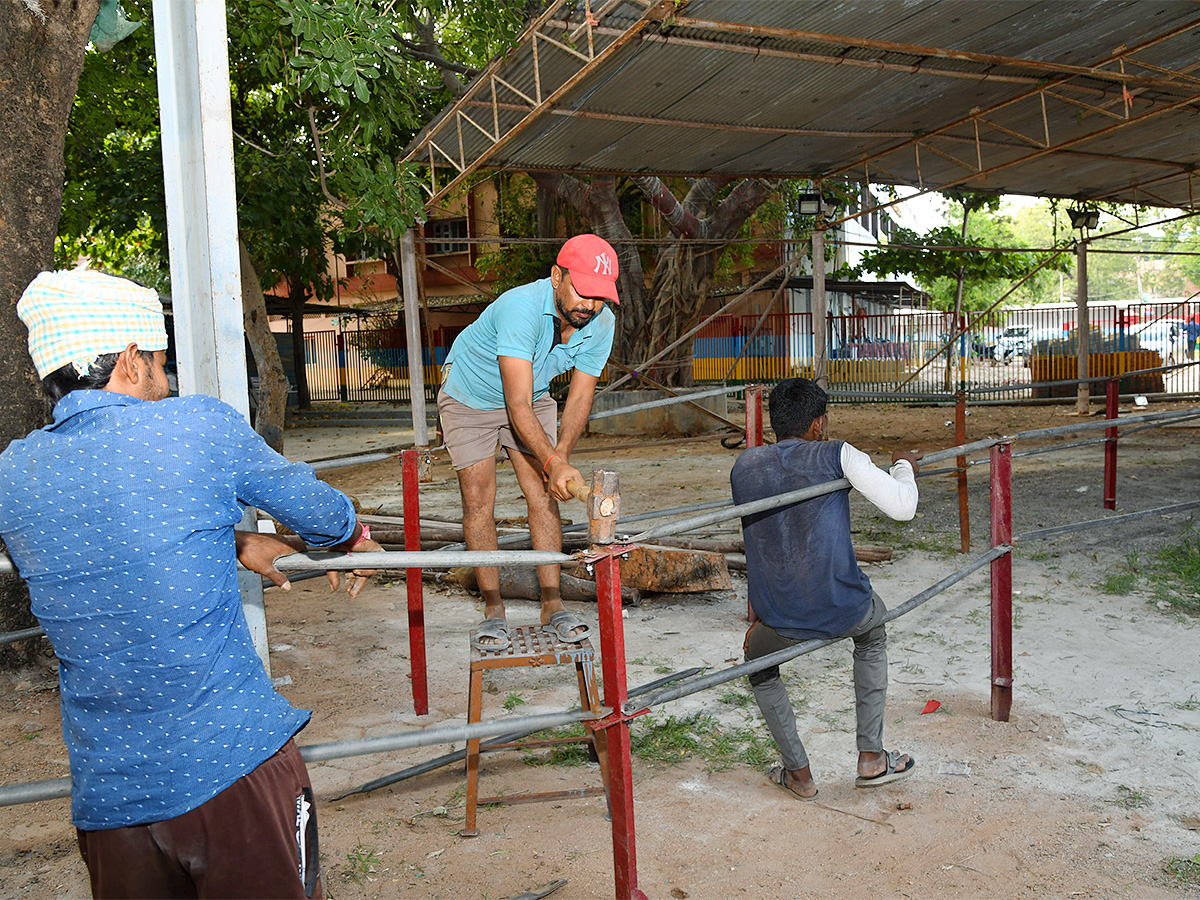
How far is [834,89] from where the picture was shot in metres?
7.97

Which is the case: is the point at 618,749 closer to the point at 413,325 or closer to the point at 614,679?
the point at 614,679

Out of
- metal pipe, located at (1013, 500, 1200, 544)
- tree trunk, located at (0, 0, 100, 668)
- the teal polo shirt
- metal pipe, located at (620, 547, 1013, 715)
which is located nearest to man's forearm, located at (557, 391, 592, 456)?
the teal polo shirt

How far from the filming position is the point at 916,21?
6.70 metres

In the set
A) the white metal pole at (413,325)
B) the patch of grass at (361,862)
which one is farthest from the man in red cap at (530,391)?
the white metal pole at (413,325)

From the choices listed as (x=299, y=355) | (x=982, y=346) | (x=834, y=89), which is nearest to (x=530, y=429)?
(x=834, y=89)

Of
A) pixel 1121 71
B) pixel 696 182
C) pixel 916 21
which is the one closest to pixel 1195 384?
pixel 696 182

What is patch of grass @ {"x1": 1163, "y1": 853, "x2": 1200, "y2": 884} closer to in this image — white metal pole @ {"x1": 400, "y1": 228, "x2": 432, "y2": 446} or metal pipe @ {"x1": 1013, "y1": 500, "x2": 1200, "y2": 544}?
metal pipe @ {"x1": 1013, "y1": 500, "x2": 1200, "y2": 544}

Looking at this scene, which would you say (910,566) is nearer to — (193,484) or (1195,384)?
(193,484)

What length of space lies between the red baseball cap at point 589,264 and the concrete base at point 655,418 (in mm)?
11389

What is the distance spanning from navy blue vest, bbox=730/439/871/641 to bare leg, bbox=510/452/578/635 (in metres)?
0.80

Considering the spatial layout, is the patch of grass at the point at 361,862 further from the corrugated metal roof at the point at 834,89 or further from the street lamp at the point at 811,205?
the street lamp at the point at 811,205

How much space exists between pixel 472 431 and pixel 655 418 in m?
11.8

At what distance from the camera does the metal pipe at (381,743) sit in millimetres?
1638

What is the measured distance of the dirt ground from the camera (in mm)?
2773
